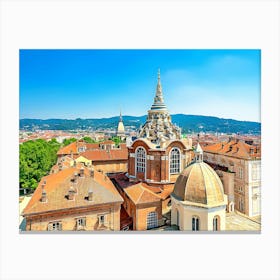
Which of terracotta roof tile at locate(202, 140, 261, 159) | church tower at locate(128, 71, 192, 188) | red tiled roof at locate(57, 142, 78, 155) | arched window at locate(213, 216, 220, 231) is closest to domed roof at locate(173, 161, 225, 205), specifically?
arched window at locate(213, 216, 220, 231)

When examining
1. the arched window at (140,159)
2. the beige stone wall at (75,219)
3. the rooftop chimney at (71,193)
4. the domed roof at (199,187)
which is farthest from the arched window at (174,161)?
the rooftop chimney at (71,193)

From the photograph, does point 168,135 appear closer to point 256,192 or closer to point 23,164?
point 256,192

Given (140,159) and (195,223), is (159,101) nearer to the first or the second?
(140,159)

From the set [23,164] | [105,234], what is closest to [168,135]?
[105,234]

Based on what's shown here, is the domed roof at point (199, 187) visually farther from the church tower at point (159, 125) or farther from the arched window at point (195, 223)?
the church tower at point (159, 125)

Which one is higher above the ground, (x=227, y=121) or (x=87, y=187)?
(x=227, y=121)
